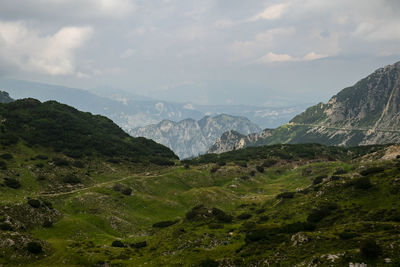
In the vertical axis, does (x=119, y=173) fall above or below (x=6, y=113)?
below

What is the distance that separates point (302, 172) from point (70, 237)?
435ft

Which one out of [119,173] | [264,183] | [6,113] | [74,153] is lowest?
[264,183]

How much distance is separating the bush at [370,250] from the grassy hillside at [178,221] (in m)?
0.10

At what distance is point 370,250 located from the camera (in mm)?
28938

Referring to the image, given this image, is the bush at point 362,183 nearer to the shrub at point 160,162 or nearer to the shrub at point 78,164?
the shrub at point 78,164

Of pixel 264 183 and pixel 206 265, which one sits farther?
pixel 264 183

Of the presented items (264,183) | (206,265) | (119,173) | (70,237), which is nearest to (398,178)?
(206,265)

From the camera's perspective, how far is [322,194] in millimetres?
69250

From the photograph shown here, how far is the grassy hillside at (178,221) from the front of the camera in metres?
37.4

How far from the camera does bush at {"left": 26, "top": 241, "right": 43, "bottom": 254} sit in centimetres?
5106

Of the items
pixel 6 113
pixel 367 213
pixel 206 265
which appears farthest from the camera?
pixel 6 113

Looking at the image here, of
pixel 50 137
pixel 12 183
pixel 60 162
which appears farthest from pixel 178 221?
pixel 50 137

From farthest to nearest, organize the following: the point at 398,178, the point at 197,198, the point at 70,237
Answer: the point at 197,198 → the point at 70,237 → the point at 398,178

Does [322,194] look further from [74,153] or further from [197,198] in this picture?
[74,153]
